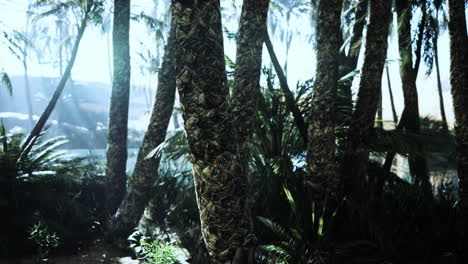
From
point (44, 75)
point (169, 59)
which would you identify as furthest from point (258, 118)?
point (44, 75)

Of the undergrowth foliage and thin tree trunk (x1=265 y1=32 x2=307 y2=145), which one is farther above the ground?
thin tree trunk (x1=265 y1=32 x2=307 y2=145)

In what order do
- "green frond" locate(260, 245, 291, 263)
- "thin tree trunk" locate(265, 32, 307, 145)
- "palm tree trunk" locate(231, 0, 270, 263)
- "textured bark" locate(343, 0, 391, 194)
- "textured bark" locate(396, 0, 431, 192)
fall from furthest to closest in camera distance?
"textured bark" locate(396, 0, 431, 192), "thin tree trunk" locate(265, 32, 307, 145), "textured bark" locate(343, 0, 391, 194), "palm tree trunk" locate(231, 0, 270, 263), "green frond" locate(260, 245, 291, 263)

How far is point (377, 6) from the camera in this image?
5.09 meters

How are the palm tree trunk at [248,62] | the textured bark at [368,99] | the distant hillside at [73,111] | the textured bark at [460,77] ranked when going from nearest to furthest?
1. the palm tree trunk at [248,62]
2. the textured bark at [460,77]
3. the textured bark at [368,99]
4. the distant hillside at [73,111]

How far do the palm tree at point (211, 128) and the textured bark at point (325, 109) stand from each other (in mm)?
2407

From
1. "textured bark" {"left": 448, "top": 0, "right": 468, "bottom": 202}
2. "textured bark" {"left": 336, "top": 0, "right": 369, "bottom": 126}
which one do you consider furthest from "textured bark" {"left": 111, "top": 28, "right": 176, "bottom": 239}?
"textured bark" {"left": 448, "top": 0, "right": 468, "bottom": 202}

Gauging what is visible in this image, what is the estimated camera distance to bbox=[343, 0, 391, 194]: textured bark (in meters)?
5.14

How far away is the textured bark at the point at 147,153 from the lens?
637cm

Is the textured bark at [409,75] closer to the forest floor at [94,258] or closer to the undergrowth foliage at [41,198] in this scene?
the forest floor at [94,258]

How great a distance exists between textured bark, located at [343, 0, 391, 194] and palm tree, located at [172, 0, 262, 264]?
2791mm

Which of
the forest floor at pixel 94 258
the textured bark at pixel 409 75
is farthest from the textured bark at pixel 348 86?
the forest floor at pixel 94 258

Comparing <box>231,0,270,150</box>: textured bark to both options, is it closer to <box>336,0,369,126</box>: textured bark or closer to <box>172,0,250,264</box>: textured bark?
<box>172,0,250,264</box>: textured bark

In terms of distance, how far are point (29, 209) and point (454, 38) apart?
7.48 metres

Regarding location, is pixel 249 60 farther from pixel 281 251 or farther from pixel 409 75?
pixel 409 75
